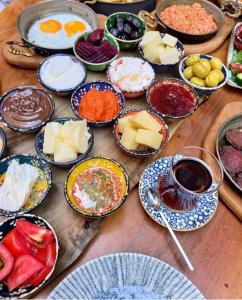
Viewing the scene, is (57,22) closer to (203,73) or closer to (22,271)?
(203,73)

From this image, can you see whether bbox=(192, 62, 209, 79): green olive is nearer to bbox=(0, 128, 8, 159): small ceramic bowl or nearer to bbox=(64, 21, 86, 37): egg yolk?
bbox=(64, 21, 86, 37): egg yolk

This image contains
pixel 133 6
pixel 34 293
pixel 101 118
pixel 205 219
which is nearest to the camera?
pixel 34 293

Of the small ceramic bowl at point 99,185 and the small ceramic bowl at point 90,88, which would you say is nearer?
the small ceramic bowl at point 99,185

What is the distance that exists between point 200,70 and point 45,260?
1.40m

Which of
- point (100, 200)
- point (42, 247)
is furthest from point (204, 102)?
point (42, 247)

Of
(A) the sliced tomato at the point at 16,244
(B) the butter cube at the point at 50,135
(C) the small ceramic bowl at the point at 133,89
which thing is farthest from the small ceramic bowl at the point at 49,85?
(A) the sliced tomato at the point at 16,244

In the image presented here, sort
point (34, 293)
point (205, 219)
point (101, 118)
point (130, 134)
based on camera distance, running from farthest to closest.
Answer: point (101, 118)
point (130, 134)
point (205, 219)
point (34, 293)

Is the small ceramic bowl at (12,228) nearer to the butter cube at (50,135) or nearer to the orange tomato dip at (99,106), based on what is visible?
the butter cube at (50,135)

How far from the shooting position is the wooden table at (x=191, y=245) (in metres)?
1.39

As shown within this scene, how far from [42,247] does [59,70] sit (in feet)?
3.61

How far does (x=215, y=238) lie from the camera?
59.1 inches

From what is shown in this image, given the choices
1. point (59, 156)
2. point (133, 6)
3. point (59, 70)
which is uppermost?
point (133, 6)

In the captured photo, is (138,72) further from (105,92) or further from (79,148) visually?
(79,148)

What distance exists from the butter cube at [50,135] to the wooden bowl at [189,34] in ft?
3.84
